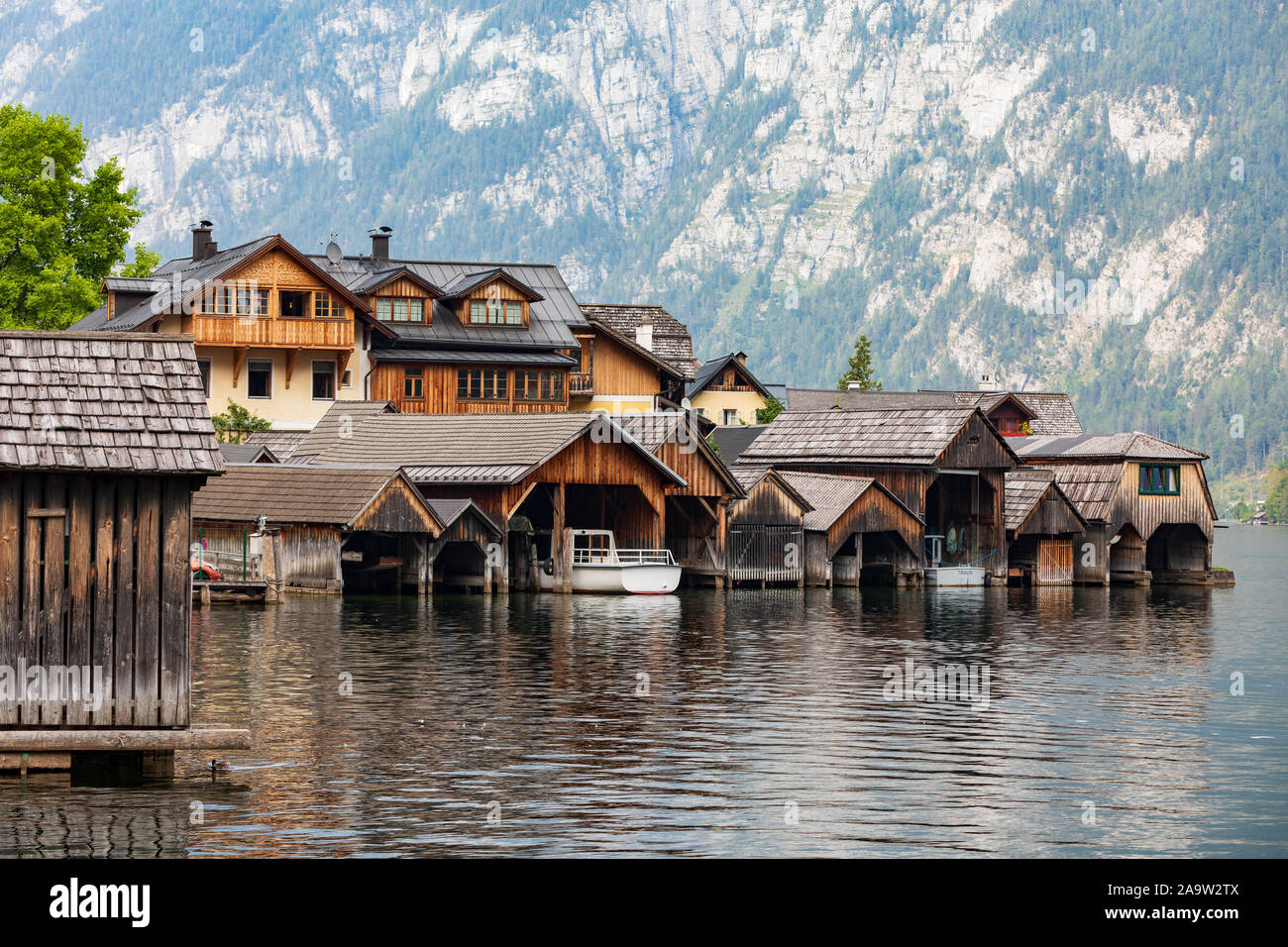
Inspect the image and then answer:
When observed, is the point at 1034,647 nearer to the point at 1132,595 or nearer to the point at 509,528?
the point at 509,528

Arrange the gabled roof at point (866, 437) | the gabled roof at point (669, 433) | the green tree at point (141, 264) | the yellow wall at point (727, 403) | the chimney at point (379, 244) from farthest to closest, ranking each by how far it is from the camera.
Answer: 1. the yellow wall at point (727, 403)
2. the chimney at point (379, 244)
3. the green tree at point (141, 264)
4. the gabled roof at point (866, 437)
5. the gabled roof at point (669, 433)

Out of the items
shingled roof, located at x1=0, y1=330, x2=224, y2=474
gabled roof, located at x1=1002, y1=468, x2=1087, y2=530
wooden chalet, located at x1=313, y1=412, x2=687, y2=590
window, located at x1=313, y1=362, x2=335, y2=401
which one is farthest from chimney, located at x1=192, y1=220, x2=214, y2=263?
shingled roof, located at x1=0, y1=330, x2=224, y2=474

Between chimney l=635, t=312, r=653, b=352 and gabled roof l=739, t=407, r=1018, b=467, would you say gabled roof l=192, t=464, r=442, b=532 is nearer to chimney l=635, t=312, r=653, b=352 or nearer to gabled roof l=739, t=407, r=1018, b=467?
gabled roof l=739, t=407, r=1018, b=467

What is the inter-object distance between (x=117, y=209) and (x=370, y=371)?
48.5 feet

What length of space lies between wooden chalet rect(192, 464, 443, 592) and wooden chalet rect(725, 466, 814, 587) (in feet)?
50.3

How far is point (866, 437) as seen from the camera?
8381 cm

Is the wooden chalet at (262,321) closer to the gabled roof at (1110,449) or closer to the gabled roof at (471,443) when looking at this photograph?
the gabled roof at (471,443)

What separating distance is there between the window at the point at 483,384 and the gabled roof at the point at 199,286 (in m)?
4.94

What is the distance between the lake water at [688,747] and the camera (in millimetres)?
21719

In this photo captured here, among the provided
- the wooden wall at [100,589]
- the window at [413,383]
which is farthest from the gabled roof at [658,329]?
the wooden wall at [100,589]

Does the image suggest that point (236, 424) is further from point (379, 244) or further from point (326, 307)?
point (379, 244)

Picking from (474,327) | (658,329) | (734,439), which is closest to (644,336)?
(658,329)

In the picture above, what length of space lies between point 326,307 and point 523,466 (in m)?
23.9

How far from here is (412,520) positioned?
2486 inches
